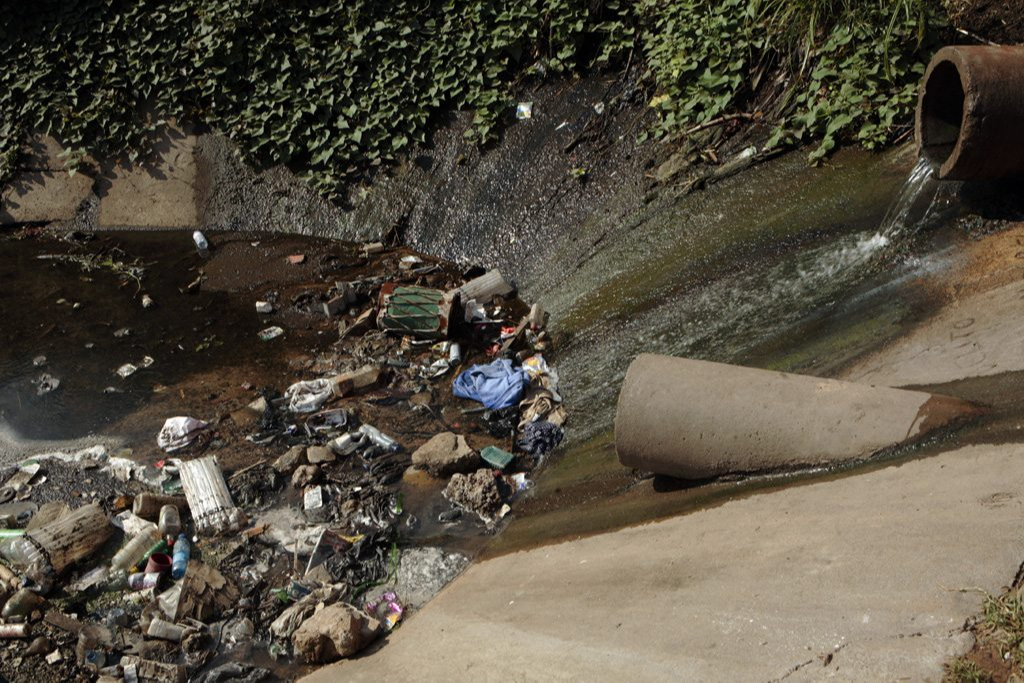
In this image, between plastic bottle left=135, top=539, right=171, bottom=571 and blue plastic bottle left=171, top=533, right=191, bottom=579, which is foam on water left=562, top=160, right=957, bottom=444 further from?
plastic bottle left=135, top=539, right=171, bottom=571

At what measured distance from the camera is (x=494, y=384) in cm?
655

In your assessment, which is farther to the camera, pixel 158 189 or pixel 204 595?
pixel 158 189

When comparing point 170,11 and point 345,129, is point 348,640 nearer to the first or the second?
point 345,129

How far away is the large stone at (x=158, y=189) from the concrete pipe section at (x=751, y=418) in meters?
6.62

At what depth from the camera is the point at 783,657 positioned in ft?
10.2

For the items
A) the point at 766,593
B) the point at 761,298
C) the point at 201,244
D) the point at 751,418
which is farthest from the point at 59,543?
the point at 761,298

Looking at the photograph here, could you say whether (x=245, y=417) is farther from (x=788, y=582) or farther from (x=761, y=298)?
(x=788, y=582)

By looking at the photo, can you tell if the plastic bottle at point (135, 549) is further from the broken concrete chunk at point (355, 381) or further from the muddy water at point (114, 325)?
the broken concrete chunk at point (355, 381)

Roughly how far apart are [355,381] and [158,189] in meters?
4.43

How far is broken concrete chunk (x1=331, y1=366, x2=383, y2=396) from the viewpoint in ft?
22.3

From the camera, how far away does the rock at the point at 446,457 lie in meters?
5.85

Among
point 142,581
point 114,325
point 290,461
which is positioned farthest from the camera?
point 114,325

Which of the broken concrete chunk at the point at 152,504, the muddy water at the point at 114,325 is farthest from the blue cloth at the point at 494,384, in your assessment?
the broken concrete chunk at the point at 152,504

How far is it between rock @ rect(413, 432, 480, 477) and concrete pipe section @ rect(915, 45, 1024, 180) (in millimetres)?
3223
